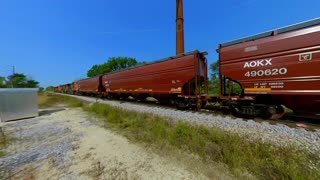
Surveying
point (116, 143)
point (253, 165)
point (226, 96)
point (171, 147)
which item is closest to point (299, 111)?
point (226, 96)

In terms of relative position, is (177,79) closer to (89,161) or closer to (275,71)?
(275,71)

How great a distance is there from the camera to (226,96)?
323 inches

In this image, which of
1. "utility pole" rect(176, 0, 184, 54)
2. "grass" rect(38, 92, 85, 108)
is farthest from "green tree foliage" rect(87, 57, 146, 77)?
"utility pole" rect(176, 0, 184, 54)

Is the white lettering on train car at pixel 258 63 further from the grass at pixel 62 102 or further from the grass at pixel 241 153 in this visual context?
the grass at pixel 62 102

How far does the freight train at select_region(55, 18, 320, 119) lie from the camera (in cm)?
577

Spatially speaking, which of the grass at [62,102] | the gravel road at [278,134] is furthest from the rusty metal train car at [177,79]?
the grass at [62,102]

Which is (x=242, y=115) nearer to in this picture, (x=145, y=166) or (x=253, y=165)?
(x=253, y=165)

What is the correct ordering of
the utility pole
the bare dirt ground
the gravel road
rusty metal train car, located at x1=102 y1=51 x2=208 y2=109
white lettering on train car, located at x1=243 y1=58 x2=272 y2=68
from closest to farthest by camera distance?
the bare dirt ground
the gravel road
white lettering on train car, located at x1=243 y1=58 x2=272 y2=68
rusty metal train car, located at x1=102 y1=51 x2=208 y2=109
the utility pole

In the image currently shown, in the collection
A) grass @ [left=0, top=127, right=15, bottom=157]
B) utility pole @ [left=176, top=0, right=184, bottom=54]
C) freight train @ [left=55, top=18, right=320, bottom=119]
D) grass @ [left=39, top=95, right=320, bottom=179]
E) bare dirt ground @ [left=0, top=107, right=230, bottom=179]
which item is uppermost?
utility pole @ [left=176, top=0, right=184, bottom=54]

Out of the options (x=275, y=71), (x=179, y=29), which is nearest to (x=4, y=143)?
(x=275, y=71)

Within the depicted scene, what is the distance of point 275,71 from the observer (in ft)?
21.3

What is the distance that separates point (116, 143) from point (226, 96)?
5515 millimetres

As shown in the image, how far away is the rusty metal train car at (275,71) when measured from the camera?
571 centimetres

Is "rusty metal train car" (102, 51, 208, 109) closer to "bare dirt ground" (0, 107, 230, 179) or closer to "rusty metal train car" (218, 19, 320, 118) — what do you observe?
"rusty metal train car" (218, 19, 320, 118)
